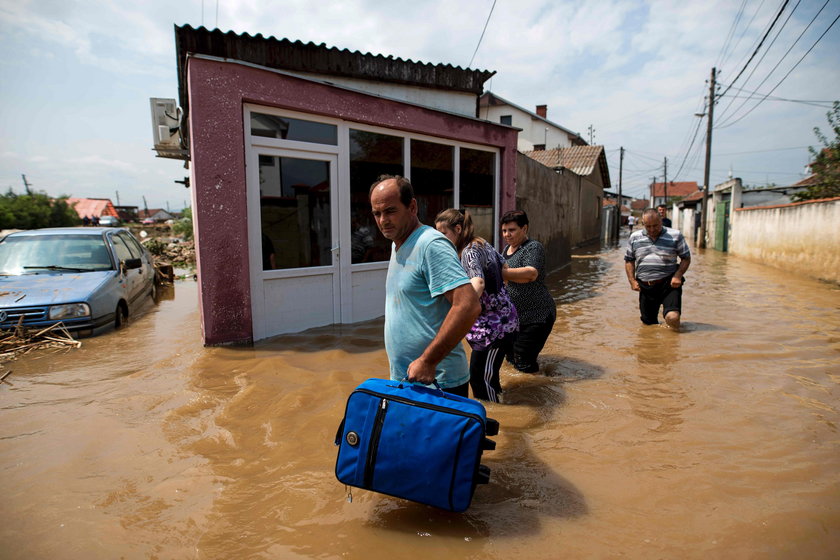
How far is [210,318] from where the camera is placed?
5500 millimetres

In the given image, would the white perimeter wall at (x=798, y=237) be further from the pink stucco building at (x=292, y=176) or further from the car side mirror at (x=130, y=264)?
the car side mirror at (x=130, y=264)

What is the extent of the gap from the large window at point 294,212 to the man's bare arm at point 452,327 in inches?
167

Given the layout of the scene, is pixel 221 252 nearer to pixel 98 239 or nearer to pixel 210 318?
pixel 210 318

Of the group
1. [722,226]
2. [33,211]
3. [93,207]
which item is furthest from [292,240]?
[93,207]

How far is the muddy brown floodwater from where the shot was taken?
234 cm

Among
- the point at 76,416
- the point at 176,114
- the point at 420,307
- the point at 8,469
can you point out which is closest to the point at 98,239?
the point at 176,114

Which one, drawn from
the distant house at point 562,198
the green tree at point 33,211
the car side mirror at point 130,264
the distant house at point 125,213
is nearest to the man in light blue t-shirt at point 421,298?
the car side mirror at point 130,264

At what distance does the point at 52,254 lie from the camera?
22.5ft

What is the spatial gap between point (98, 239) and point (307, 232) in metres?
3.81

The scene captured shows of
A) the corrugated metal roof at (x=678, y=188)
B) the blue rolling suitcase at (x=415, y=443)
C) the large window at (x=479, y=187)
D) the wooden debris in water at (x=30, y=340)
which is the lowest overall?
the wooden debris in water at (x=30, y=340)

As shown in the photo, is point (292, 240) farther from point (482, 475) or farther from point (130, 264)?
point (482, 475)

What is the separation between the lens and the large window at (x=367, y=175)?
667 cm

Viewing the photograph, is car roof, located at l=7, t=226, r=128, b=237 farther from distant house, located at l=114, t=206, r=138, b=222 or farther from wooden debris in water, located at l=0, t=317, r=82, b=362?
distant house, located at l=114, t=206, r=138, b=222

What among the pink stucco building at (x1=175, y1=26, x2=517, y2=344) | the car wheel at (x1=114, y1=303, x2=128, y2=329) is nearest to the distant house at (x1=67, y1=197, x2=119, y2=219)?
the car wheel at (x1=114, y1=303, x2=128, y2=329)
